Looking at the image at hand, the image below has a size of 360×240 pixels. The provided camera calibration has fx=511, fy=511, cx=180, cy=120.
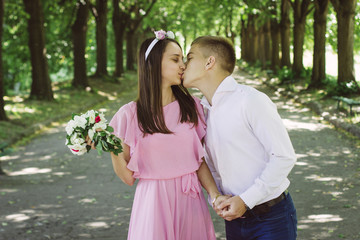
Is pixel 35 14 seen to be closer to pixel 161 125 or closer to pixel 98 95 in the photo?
pixel 98 95

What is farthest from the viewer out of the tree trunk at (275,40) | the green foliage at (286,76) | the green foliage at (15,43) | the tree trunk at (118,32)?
the tree trunk at (118,32)

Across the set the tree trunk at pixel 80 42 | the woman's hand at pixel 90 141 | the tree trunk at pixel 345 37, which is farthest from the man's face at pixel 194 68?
the tree trunk at pixel 80 42

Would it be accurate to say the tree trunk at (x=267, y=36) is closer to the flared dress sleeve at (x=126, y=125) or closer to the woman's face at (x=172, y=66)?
A: the woman's face at (x=172, y=66)

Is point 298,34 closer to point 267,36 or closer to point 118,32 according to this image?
point 267,36

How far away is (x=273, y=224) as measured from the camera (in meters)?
3.05

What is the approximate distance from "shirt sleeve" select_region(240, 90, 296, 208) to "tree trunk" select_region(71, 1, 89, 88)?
21633 mm

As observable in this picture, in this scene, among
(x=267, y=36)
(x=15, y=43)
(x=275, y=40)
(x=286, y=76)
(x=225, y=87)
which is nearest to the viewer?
(x=225, y=87)

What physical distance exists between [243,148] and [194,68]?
63 centimetres

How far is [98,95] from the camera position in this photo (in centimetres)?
2367

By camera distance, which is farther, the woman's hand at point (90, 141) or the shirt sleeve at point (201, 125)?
the shirt sleeve at point (201, 125)

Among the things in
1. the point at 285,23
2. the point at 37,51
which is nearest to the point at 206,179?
the point at 37,51

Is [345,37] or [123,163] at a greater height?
[345,37]

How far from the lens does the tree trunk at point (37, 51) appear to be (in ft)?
63.5

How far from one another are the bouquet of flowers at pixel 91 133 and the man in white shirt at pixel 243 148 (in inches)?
24.0
